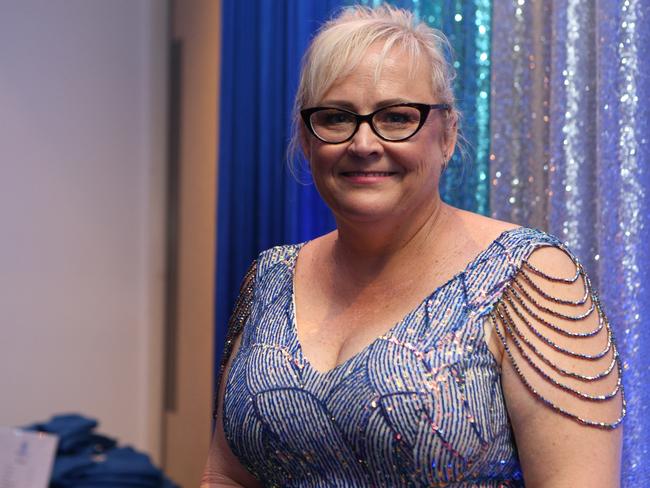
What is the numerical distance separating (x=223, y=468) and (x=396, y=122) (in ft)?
2.36

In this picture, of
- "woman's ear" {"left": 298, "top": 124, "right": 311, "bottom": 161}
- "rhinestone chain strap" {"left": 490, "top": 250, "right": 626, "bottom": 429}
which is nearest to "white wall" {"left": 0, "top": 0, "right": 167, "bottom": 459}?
"woman's ear" {"left": 298, "top": 124, "right": 311, "bottom": 161}

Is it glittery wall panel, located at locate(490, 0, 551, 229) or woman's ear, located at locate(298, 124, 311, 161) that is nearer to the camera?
woman's ear, located at locate(298, 124, 311, 161)

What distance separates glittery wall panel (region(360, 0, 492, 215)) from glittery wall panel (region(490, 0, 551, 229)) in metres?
0.06

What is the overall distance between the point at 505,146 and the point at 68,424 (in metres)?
1.09

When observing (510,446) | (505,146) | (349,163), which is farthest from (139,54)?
(510,446)

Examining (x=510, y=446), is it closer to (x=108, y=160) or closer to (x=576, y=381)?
(x=576, y=381)

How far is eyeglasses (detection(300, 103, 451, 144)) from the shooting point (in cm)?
152

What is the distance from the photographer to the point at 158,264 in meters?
3.72

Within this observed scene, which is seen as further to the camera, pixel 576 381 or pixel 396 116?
pixel 396 116

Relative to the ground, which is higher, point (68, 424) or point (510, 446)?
point (510, 446)

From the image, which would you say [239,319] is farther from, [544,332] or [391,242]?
[544,332]

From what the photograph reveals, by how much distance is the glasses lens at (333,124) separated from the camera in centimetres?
154

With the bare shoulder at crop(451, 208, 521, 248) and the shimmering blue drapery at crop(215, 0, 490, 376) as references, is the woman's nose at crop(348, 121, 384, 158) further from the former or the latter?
the shimmering blue drapery at crop(215, 0, 490, 376)

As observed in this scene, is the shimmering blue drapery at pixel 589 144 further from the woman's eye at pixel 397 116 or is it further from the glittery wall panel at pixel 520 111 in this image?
the woman's eye at pixel 397 116
